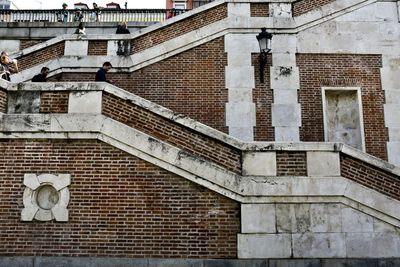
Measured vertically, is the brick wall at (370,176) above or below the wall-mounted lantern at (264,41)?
below

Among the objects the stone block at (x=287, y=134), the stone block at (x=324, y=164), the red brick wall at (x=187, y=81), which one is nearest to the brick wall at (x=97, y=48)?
the red brick wall at (x=187, y=81)

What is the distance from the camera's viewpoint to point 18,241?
28.8ft

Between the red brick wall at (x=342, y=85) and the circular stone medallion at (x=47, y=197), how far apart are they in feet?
22.8

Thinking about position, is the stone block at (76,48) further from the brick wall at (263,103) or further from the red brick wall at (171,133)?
the red brick wall at (171,133)

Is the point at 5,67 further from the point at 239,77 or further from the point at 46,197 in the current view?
the point at 239,77

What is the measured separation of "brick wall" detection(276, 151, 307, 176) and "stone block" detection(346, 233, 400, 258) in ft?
4.54

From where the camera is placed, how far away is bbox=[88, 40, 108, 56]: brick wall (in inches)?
558

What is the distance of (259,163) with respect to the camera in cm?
898

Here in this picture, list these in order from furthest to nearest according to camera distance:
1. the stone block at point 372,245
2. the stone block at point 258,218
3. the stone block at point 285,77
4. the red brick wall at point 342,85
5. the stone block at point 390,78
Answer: the stone block at point 390,78 → the stone block at point 285,77 → the red brick wall at point 342,85 → the stone block at point 258,218 → the stone block at point 372,245

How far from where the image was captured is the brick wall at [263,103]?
44.0 ft

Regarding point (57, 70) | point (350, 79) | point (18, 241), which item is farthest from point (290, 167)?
point (57, 70)

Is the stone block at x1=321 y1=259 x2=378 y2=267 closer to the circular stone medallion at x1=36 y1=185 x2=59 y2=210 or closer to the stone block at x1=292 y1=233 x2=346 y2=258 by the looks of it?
the stone block at x1=292 y1=233 x2=346 y2=258

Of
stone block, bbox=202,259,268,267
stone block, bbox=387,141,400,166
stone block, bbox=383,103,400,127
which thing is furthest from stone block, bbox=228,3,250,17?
stone block, bbox=202,259,268,267

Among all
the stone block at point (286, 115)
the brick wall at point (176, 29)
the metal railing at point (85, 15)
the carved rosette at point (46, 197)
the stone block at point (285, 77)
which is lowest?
the carved rosette at point (46, 197)
